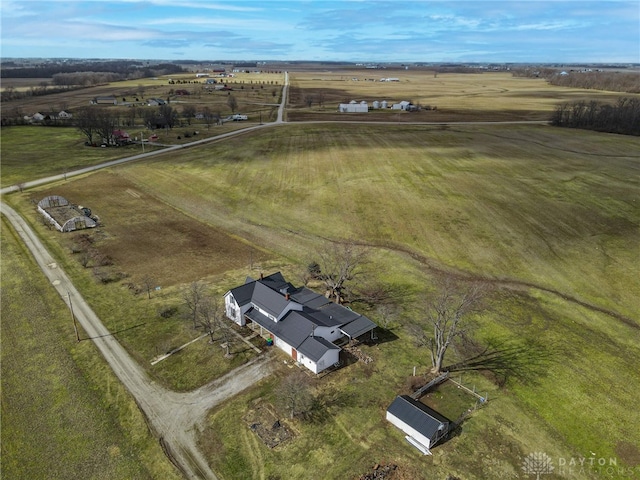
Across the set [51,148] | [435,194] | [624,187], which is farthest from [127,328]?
[51,148]

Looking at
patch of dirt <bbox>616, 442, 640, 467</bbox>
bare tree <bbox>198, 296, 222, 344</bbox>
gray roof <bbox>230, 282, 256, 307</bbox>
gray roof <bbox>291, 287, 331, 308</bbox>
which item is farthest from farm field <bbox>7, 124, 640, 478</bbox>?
gray roof <bbox>230, 282, 256, 307</bbox>

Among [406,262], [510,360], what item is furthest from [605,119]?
[510,360]

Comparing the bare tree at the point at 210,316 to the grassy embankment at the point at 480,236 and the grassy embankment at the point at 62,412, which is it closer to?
the grassy embankment at the point at 62,412

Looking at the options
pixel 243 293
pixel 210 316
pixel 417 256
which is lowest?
pixel 210 316

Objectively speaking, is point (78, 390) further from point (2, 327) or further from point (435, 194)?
point (435, 194)

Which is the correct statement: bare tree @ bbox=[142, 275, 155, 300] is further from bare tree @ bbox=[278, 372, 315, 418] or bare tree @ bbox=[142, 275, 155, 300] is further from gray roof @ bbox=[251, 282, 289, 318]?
bare tree @ bbox=[278, 372, 315, 418]

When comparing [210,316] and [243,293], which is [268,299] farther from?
[210,316]
